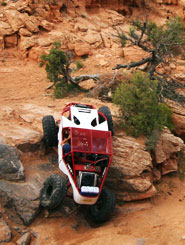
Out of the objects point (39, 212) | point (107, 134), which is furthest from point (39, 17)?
point (39, 212)

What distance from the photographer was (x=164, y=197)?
28.1 feet

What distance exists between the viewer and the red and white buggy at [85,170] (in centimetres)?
614

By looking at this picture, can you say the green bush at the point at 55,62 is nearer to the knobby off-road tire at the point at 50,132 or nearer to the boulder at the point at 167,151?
the knobby off-road tire at the point at 50,132

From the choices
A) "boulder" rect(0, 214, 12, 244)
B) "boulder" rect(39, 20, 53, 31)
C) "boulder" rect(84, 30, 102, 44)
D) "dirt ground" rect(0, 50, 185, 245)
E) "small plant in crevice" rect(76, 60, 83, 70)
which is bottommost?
"small plant in crevice" rect(76, 60, 83, 70)

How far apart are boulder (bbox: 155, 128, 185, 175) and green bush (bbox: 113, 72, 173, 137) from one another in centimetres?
45

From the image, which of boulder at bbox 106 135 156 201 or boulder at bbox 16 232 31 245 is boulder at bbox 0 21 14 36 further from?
boulder at bbox 16 232 31 245

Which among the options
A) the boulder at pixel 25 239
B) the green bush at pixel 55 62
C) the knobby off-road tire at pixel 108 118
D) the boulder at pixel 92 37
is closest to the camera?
the boulder at pixel 25 239

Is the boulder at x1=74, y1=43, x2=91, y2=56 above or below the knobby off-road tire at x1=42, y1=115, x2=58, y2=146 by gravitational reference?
below

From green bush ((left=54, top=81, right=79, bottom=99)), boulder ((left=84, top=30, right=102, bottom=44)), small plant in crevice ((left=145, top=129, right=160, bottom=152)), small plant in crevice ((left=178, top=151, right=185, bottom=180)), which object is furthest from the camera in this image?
boulder ((left=84, top=30, right=102, bottom=44))

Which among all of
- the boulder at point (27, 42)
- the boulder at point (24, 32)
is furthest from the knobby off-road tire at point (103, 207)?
the boulder at point (24, 32)

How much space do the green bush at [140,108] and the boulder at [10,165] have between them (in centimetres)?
376

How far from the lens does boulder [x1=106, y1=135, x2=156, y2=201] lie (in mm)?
7656

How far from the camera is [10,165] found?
6.88 m

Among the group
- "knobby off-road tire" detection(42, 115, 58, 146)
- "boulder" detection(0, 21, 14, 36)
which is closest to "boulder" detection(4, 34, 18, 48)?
"boulder" detection(0, 21, 14, 36)
